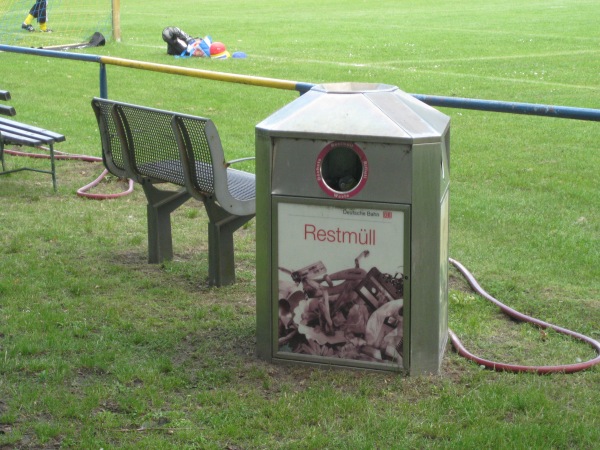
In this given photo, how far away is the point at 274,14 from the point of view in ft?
109

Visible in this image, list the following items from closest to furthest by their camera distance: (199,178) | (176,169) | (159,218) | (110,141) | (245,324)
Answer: (245,324) < (199,178) < (176,169) < (159,218) < (110,141)

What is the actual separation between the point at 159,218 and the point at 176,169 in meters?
0.45

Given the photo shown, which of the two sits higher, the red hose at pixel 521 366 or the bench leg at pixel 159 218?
the bench leg at pixel 159 218

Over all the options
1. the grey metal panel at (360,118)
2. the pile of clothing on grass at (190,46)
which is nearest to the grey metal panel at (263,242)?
the grey metal panel at (360,118)

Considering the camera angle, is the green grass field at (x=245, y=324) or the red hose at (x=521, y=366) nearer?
the green grass field at (x=245, y=324)

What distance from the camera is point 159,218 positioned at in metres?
6.53

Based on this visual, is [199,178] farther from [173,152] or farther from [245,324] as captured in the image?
[245,324]

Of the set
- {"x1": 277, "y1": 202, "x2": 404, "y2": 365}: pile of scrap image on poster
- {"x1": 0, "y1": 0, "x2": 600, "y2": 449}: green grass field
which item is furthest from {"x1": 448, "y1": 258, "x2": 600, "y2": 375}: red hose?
{"x1": 277, "y1": 202, "x2": 404, "y2": 365}: pile of scrap image on poster

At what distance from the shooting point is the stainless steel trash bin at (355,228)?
438cm

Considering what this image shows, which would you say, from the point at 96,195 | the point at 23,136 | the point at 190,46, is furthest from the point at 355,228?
the point at 190,46

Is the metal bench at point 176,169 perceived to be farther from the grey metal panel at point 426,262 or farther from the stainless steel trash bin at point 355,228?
the grey metal panel at point 426,262

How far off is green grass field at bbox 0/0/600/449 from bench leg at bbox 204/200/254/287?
0.43 ft

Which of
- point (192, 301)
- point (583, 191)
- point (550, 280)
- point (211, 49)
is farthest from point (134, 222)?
point (211, 49)

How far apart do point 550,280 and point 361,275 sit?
7.00ft
